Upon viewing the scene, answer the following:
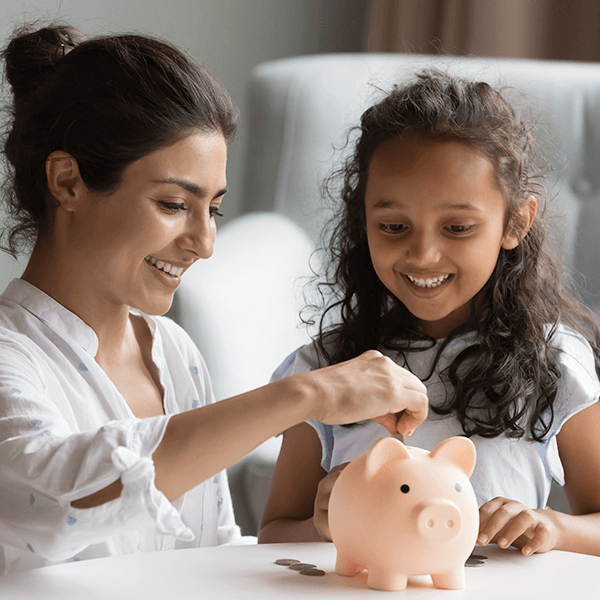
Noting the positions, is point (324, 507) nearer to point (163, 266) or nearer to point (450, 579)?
point (450, 579)

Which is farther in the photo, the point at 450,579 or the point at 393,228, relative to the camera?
the point at 393,228

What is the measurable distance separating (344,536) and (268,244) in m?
1.10

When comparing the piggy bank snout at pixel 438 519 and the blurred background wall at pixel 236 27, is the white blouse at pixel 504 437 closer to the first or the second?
the piggy bank snout at pixel 438 519

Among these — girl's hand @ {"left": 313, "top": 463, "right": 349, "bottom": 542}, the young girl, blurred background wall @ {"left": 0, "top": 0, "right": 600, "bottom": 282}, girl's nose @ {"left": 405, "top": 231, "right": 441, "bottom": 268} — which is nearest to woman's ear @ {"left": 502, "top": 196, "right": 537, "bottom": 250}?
the young girl

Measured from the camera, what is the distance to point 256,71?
6.52 feet

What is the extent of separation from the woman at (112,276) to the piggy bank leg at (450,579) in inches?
5.5

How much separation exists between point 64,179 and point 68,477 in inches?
14.9

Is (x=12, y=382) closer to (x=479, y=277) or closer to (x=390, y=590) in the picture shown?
(x=390, y=590)

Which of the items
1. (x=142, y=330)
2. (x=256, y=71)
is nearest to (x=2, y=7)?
(x=256, y=71)

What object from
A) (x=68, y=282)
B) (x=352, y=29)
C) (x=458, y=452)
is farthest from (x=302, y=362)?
(x=352, y=29)

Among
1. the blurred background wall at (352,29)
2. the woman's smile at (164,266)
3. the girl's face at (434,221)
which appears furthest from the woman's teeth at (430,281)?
the blurred background wall at (352,29)

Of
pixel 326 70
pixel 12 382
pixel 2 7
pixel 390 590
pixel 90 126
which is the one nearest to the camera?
pixel 390 590

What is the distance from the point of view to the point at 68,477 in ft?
2.11

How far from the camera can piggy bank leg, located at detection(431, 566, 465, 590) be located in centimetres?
64
